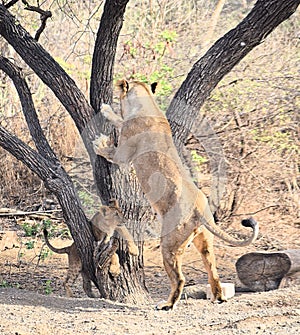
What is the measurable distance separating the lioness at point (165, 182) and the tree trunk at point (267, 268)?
1.43 meters

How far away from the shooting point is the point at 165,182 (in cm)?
642

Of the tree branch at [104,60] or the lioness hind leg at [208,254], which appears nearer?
the lioness hind leg at [208,254]

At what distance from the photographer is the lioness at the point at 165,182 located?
6340 mm

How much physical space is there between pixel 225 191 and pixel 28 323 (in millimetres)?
5996

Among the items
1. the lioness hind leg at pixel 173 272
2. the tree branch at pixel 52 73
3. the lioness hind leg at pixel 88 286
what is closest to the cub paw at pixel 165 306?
the lioness hind leg at pixel 173 272

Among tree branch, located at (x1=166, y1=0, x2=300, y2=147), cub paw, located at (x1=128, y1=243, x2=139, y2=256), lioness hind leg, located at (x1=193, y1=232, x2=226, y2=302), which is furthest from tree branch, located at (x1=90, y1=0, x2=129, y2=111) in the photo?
lioness hind leg, located at (x1=193, y1=232, x2=226, y2=302)

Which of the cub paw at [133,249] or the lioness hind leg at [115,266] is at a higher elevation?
the cub paw at [133,249]

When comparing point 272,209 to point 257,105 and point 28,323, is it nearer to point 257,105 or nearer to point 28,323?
point 257,105

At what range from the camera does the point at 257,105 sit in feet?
34.9

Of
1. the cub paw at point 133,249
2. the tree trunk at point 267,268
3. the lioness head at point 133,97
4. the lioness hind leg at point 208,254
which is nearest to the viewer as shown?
the lioness hind leg at point 208,254

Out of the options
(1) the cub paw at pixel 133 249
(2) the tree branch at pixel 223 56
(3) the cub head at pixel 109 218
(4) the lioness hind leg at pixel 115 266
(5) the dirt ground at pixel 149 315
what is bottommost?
(5) the dirt ground at pixel 149 315

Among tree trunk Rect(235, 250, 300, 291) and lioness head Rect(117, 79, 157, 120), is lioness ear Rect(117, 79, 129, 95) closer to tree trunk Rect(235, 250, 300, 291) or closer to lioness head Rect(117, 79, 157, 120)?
lioness head Rect(117, 79, 157, 120)

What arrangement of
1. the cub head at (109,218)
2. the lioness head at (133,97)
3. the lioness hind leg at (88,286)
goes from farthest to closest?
1. the lioness hind leg at (88,286)
2. the cub head at (109,218)
3. the lioness head at (133,97)

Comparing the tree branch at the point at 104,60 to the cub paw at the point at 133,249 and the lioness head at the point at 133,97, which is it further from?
the cub paw at the point at 133,249
